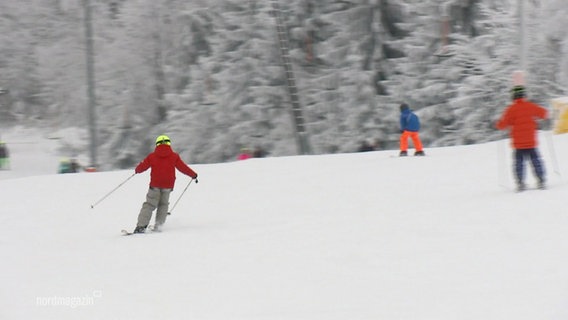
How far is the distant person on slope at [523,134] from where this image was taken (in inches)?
566

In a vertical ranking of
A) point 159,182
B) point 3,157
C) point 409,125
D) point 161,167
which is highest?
point 3,157

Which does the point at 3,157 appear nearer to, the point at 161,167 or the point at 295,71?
the point at 295,71

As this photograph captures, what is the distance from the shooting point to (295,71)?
47.2 m

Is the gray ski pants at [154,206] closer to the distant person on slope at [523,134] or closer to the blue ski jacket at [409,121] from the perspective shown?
the distant person on slope at [523,134]

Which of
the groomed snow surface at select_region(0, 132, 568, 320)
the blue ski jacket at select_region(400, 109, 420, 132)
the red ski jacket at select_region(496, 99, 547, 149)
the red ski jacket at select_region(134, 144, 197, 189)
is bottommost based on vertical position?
the groomed snow surface at select_region(0, 132, 568, 320)

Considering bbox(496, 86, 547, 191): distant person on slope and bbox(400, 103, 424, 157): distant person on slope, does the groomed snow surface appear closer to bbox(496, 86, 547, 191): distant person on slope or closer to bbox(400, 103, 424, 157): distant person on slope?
bbox(496, 86, 547, 191): distant person on slope

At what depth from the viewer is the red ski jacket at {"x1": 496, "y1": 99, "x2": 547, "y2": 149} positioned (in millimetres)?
14383

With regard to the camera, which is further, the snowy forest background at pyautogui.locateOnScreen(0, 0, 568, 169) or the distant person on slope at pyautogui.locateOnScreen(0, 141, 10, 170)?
the distant person on slope at pyautogui.locateOnScreen(0, 141, 10, 170)

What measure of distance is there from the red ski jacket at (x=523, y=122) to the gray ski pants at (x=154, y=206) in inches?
194

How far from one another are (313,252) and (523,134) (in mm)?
4811

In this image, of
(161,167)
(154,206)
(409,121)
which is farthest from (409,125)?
(154,206)

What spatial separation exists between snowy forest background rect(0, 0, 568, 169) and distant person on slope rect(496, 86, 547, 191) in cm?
2045

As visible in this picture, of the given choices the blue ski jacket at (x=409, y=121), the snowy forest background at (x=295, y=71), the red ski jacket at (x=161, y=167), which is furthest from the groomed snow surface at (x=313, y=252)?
the snowy forest background at (x=295, y=71)

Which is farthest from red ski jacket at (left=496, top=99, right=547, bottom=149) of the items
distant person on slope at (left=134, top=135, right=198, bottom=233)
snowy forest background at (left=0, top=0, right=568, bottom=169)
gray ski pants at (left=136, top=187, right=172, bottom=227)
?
snowy forest background at (left=0, top=0, right=568, bottom=169)
